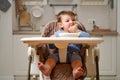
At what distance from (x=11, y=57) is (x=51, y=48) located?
1684 millimetres

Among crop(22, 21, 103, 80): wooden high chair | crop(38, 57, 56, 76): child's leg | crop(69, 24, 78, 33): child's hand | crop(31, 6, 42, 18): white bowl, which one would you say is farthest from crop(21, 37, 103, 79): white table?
crop(31, 6, 42, 18): white bowl

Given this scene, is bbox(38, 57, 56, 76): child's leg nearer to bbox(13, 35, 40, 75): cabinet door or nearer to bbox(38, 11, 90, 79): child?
bbox(38, 11, 90, 79): child

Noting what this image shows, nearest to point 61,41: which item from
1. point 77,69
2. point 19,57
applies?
point 77,69

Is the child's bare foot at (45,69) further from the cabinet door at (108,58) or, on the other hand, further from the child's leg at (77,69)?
the cabinet door at (108,58)

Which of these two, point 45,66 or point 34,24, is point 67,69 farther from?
point 34,24

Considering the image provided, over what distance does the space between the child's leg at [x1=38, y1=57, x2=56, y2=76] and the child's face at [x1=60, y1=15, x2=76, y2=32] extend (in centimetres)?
45

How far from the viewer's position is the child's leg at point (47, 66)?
7.92 ft

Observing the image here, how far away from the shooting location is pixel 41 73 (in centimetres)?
256

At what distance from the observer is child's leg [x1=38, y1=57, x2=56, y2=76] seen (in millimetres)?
2414

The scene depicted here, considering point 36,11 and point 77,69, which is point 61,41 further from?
point 36,11

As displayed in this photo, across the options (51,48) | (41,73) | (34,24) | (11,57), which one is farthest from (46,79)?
(34,24)

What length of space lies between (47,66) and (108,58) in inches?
86.5

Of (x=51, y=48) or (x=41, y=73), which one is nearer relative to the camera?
(x=41, y=73)

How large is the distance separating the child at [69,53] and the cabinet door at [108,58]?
1.62 meters
